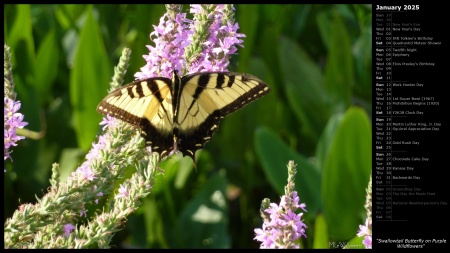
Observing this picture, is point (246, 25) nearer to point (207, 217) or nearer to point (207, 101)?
point (207, 217)

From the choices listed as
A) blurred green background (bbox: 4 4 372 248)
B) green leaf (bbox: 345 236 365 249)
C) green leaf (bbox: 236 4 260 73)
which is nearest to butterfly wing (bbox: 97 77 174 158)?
green leaf (bbox: 345 236 365 249)

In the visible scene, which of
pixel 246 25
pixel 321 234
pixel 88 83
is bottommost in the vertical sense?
pixel 321 234

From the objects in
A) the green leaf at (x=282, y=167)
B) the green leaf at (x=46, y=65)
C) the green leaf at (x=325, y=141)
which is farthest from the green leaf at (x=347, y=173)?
the green leaf at (x=46, y=65)

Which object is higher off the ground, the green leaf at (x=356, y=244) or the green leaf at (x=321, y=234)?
the green leaf at (x=356, y=244)

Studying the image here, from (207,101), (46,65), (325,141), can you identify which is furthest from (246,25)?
(207,101)

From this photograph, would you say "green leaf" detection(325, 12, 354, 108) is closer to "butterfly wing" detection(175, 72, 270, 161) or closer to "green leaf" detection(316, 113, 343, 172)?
"green leaf" detection(316, 113, 343, 172)

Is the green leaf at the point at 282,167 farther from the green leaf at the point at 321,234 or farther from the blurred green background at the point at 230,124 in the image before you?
the green leaf at the point at 321,234

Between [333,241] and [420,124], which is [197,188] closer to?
[333,241]

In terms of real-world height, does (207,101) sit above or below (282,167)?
above

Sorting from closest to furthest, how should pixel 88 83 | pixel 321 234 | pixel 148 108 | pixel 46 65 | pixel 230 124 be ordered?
pixel 148 108, pixel 321 234, pixel 88 83, pixel 46 65, pixel 230 124
